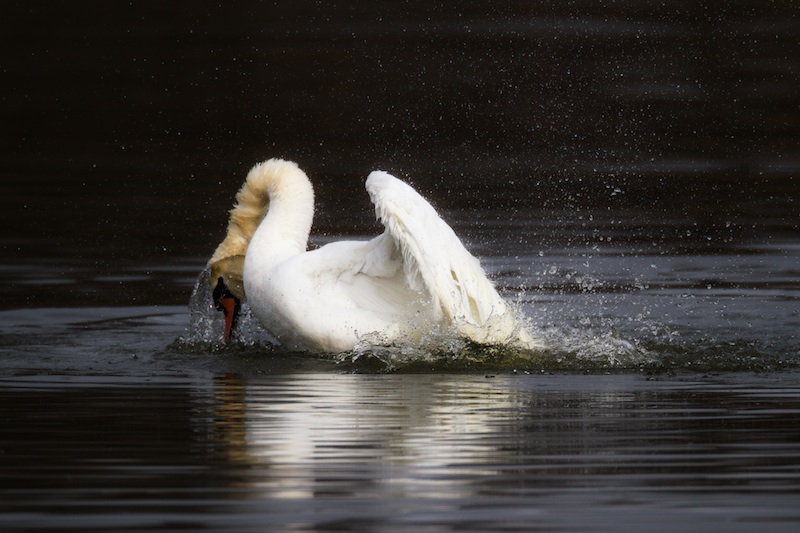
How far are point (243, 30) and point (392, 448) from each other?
18.6 m

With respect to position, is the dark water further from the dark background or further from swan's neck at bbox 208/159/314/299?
swan's neck at bbox 208/159/314/299

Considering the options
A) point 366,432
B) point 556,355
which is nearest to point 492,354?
point 556,355

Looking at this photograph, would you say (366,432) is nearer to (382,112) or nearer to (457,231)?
(457,231)

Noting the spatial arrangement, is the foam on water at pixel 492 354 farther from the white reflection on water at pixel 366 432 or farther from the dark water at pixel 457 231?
the white reflection on water at pixel 366 432

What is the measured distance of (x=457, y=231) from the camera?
1418 cm

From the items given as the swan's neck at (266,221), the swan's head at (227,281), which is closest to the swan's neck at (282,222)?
the swan's neck at (266,221)

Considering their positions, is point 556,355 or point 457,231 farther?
point 457,231

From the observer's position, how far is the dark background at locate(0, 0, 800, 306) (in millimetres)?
15555

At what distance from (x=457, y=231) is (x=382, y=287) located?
18.2 feet

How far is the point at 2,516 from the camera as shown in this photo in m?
4.56

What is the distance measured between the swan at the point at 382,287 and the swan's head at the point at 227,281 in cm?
50

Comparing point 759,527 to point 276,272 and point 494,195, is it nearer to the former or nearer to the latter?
point 276,272

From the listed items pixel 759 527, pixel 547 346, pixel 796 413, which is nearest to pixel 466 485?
pixel 759 527

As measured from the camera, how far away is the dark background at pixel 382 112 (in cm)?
1555
